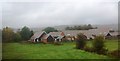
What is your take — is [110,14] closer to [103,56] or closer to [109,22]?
[109,22]

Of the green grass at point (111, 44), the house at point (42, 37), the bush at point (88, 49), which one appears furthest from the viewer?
the house at point (42, 37)

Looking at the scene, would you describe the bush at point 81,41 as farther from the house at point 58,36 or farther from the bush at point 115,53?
the bush at point 115,53

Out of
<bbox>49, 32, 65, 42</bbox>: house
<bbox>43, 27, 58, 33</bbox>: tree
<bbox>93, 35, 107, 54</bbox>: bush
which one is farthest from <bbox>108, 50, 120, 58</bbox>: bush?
<bbox>43, 27, 58, 33</bbox>: tree

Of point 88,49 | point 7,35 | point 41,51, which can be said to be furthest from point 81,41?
point 7,35

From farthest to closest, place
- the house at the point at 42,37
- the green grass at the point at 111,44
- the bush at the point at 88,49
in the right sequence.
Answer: the house at the point at 42,37, the bush at the point at 88,49, the green grass at the point at 111,44

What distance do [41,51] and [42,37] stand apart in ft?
0.96

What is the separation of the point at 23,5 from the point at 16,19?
0.33m

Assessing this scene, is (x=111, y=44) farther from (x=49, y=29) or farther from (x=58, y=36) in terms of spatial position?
(x=49, y=29)

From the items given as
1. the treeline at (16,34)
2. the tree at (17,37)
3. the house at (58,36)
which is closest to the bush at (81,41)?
the house at (58,36)

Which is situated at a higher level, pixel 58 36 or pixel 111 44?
pixel 58 36

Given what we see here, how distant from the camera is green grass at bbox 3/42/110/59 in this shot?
5.56 metres

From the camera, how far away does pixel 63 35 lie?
568 cm

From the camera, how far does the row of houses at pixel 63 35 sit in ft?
18.2

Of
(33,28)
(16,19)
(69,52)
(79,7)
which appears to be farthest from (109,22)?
(16,19)
